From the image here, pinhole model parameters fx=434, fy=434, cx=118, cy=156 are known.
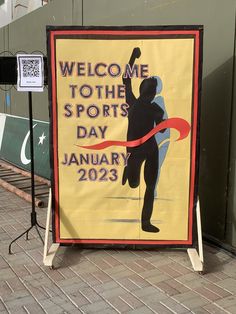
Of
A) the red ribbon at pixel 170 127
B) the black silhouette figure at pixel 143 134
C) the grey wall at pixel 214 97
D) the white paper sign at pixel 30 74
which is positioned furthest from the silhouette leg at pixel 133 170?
the white paper sign at pixel 30 74

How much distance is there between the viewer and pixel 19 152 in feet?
30.2

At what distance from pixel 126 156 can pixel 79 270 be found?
47.0 inches

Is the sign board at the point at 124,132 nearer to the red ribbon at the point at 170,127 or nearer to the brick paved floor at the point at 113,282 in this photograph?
the red ribbon at the point at 170,127

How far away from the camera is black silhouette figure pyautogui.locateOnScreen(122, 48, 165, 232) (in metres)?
4.19

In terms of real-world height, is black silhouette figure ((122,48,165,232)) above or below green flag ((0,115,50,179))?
above

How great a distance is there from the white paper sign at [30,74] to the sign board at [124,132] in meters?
0.49

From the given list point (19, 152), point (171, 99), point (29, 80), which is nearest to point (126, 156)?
point (171, 99)

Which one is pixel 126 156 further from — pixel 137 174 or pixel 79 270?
pixel 79 270

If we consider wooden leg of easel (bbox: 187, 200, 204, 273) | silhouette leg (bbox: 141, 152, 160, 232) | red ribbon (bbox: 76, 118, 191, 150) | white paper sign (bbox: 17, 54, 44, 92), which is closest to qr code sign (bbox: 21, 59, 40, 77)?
white paper sign (bbox: 17, 54, 44, 92)

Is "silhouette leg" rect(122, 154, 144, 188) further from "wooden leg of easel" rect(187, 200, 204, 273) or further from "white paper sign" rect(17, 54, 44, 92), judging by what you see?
"white paper sign" rect(17, 54, 44, 92)

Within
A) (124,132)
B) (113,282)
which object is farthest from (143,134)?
(113,282)

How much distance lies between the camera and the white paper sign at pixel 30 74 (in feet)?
15.2

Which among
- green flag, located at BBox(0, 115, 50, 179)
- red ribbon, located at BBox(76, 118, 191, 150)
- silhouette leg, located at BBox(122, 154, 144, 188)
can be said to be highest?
red ribbon, located at BBox(76, 118, 191, 150)

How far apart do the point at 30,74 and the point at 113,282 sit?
91.6 inches
